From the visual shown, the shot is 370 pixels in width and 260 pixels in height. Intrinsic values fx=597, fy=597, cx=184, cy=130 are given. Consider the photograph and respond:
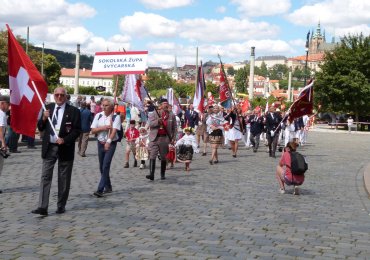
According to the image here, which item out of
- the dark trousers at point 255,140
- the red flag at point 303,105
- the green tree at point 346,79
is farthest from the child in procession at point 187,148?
the green tree at point 346,79

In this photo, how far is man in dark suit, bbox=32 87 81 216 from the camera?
27.2 feet

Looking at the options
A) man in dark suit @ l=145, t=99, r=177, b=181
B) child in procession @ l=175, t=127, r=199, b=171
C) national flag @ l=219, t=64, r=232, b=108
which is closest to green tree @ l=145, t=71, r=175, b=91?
national flag @ l=219, t=64, r=232, b=108

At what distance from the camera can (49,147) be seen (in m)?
8.39

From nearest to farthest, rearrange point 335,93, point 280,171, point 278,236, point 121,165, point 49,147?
1. point 278,236
2. point 49,147
3. point 280,171
4. point 121,165
5. point 335,93

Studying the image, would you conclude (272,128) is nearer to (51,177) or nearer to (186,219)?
(186,219)

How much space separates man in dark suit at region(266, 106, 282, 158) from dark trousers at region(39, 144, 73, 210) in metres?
12.4

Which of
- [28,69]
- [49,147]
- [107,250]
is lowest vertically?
[107,250]

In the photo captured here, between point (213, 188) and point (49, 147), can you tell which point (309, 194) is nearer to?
point (213, 188)

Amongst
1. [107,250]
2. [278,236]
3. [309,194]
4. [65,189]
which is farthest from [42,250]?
[309,194]

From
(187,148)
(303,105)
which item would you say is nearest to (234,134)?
(303,105)

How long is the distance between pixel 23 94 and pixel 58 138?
2.99 feet

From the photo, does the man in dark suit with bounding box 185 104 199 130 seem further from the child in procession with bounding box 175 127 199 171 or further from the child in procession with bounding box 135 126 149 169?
the child in procession with bounding box 135 126 149 169

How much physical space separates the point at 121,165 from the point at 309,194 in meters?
5.73

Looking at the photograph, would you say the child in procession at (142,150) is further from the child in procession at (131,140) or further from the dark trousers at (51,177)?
the dark trousers at (51,177)
